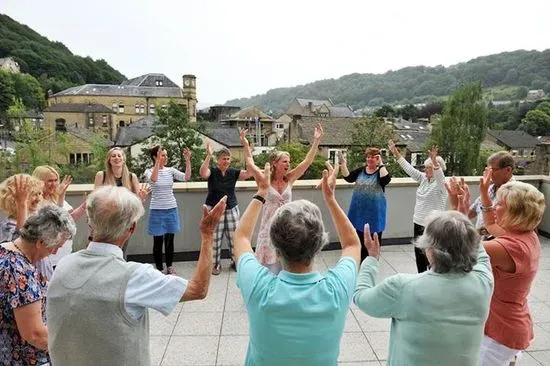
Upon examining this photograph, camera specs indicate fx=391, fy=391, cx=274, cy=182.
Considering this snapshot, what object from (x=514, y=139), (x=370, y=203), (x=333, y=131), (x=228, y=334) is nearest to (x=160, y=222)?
(x=228, y=334)

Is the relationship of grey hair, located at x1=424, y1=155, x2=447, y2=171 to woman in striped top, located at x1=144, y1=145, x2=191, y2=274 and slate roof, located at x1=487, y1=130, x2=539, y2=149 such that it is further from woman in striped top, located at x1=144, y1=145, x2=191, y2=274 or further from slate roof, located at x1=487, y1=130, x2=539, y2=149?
slate roof, located at x1=487, y1=130, x2=539, y2=149

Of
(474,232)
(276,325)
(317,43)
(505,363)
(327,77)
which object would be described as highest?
(317,43)

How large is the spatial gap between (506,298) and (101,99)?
89.0 meters

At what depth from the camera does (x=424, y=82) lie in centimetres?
9569

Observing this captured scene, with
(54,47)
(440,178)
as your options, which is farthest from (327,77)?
(440,178)

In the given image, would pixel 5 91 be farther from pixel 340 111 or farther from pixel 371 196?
pixel 371 196

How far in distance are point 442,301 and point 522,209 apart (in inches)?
34.7

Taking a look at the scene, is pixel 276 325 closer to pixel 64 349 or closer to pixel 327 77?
pixel 64 349

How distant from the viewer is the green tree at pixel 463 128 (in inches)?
1762

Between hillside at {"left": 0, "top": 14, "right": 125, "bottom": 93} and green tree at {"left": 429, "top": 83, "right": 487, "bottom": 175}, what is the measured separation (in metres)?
78.5

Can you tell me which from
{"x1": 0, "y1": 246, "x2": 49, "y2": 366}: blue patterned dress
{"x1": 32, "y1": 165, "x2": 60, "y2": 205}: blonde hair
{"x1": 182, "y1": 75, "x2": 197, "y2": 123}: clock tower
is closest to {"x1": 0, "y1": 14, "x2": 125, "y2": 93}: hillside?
{"x1": 182, "y1": 75, "x2": 197, "y2": 123}: clock tower

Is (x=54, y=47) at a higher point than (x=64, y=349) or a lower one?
higher

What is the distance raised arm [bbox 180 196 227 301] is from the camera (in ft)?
4.64

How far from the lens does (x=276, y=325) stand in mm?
1304
